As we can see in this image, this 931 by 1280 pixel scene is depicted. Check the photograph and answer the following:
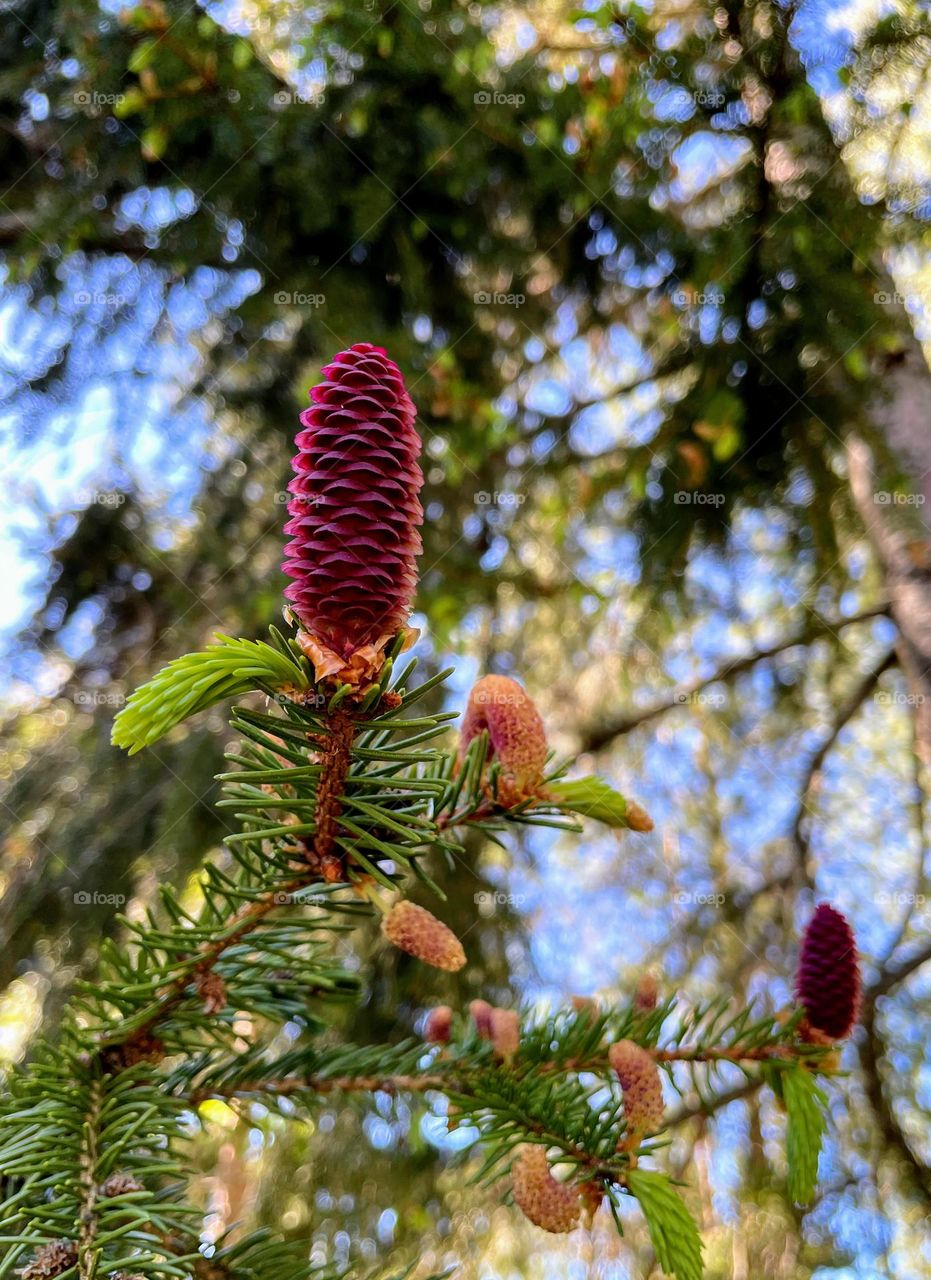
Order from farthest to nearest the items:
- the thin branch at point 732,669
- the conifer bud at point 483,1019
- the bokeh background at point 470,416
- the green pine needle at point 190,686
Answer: the thin branch at point 732,669 → the bokeh background at point 470,416 → the conifer bud at point 483,1019 → the green pine needle at point 190,686

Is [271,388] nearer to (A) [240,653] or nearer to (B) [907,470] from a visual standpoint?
(B) [907,470]

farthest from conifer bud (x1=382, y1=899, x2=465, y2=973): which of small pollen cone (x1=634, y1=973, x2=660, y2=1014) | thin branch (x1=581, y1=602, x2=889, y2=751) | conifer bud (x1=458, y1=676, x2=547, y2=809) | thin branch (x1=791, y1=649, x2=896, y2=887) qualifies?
thin branch (x1=791, y1=649, x2=896, y2=887)

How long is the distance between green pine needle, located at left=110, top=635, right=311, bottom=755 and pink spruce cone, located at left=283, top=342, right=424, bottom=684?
0.08 feet

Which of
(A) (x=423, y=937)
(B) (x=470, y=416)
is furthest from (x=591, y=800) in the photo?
(B) (x=470, y=416)

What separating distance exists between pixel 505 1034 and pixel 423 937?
14cm

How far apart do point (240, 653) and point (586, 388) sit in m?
2.16

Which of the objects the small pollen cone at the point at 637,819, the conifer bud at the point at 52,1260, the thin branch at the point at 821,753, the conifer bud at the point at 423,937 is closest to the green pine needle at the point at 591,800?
the small pollen cone at the point at 637,819

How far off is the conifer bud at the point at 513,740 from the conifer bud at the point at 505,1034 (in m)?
0.15

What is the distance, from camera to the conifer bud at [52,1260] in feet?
1.42

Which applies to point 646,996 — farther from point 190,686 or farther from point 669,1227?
point 190,686

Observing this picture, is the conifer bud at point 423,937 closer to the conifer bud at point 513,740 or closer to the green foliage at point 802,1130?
the conifer bud at point 513,740

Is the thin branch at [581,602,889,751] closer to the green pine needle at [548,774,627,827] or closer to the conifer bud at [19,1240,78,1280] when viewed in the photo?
the green pine needle at [548,774,627,827]

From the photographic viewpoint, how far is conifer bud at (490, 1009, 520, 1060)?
59 cm

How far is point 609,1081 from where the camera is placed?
58cm
